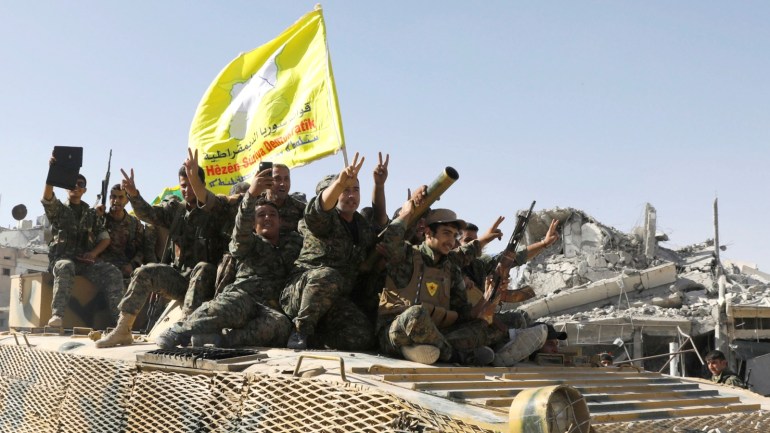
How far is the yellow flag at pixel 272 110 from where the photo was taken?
11625 millimetres

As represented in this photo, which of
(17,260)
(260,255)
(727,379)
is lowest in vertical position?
(727,379)

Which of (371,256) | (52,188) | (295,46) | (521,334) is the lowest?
(521,334)

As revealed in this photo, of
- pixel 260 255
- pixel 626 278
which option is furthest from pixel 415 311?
pixel 626 278

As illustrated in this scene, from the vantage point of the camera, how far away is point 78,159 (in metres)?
8.94

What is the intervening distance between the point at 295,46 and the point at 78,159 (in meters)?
4.51

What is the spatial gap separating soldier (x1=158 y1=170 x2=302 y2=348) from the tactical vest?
0.76 metres

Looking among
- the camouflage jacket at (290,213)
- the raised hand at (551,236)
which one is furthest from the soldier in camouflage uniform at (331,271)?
the raised hand at (551,236)

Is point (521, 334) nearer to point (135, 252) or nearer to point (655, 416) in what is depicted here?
point (655, 416)

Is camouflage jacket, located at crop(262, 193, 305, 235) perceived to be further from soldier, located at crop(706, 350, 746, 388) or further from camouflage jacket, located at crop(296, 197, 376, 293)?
soldier, located at crop(706, 350, 746, 388)

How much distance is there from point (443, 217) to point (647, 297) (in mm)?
21947

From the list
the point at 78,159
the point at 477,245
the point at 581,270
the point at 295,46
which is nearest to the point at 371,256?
the point at 477,245

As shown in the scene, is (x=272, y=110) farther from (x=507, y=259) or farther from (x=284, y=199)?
(x=507, y=259)

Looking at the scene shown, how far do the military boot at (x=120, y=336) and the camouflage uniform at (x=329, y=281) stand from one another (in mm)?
1147

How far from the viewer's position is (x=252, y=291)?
6.70 meters
